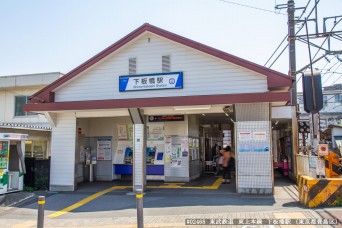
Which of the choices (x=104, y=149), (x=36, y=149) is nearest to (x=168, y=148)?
(x=104, y=149)

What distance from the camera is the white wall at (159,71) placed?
40.4ft

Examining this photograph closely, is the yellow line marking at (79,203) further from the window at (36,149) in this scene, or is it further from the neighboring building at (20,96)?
the neighboring building at (20,96)

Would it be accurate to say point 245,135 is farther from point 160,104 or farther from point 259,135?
point 160,104

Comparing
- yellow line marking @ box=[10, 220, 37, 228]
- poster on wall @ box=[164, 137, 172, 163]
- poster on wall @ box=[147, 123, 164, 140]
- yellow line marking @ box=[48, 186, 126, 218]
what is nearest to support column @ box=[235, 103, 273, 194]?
poster on wall @ box=[164, 137, 172, 163]

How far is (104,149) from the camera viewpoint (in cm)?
1661

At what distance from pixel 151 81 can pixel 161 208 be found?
503cm

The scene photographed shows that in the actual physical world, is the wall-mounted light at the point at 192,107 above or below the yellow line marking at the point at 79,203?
above

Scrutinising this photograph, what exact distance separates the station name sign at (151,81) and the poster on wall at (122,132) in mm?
3479

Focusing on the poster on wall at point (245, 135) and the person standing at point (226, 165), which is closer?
the poster on wall at point (245, 135)

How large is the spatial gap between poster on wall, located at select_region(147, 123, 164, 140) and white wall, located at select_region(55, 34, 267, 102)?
3.09 meters

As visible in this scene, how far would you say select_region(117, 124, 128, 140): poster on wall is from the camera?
1650 centimetres

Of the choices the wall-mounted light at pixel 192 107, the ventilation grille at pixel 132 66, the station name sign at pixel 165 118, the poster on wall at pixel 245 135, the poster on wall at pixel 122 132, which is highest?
the ventilation grille at pixel 132 66

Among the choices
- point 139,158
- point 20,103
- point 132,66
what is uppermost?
point 132,66

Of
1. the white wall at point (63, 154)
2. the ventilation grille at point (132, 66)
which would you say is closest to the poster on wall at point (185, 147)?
the ventilation grille at point (132, 66)
